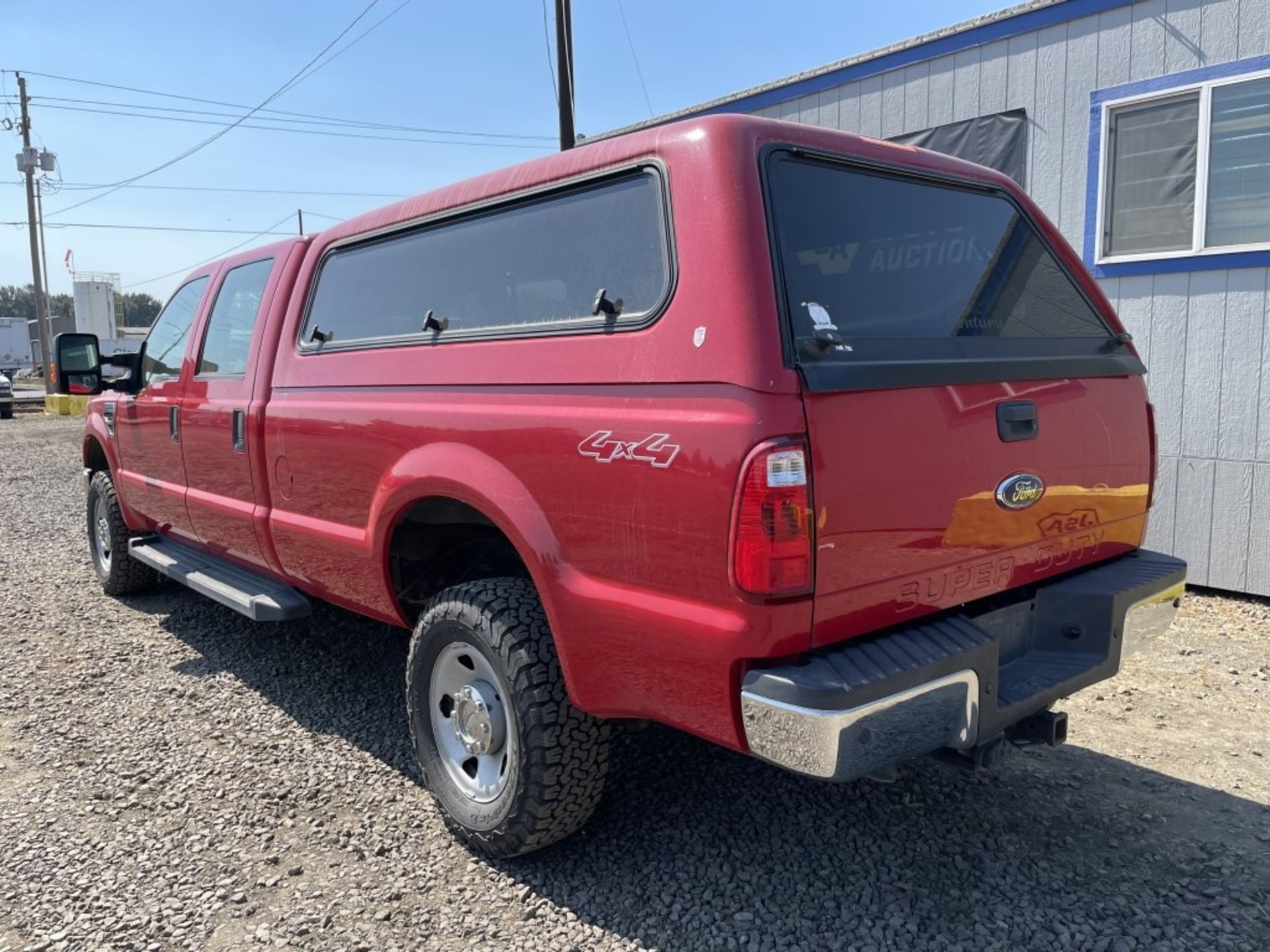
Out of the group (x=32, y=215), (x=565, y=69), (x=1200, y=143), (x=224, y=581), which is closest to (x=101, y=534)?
(x=224, y=581)

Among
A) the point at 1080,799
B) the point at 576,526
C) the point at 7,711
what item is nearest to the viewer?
the point at 576,526

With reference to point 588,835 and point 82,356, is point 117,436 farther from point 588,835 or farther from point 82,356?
point 588,835

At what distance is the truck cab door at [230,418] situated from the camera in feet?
13.1

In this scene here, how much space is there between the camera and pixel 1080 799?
3.21 meters

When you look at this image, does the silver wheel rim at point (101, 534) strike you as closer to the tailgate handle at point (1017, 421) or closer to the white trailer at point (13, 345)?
the tailgate handle at point (1017, 421)

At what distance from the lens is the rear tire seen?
5.77 metres

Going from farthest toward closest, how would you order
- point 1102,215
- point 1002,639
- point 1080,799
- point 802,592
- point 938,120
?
point 938,120 → point 1102,215 → point 1080,799 → point 1002,639 → point 802,592

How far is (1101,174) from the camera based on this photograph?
5832 mm

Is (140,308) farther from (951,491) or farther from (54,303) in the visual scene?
(951,491)

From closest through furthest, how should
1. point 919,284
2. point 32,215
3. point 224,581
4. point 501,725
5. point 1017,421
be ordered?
point 1017,421 → point 919,284 → point 501,725 → point 224,581 → point 32,215

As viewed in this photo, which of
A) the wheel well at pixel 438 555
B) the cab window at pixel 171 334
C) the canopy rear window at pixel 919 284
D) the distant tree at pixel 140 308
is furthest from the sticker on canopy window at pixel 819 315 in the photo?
the distant tree at pixel 140 308

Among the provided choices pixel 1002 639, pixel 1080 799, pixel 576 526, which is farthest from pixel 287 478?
pixel 1080 799

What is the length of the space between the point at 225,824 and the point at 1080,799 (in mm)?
2912

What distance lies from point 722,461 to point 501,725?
126 centimetres
